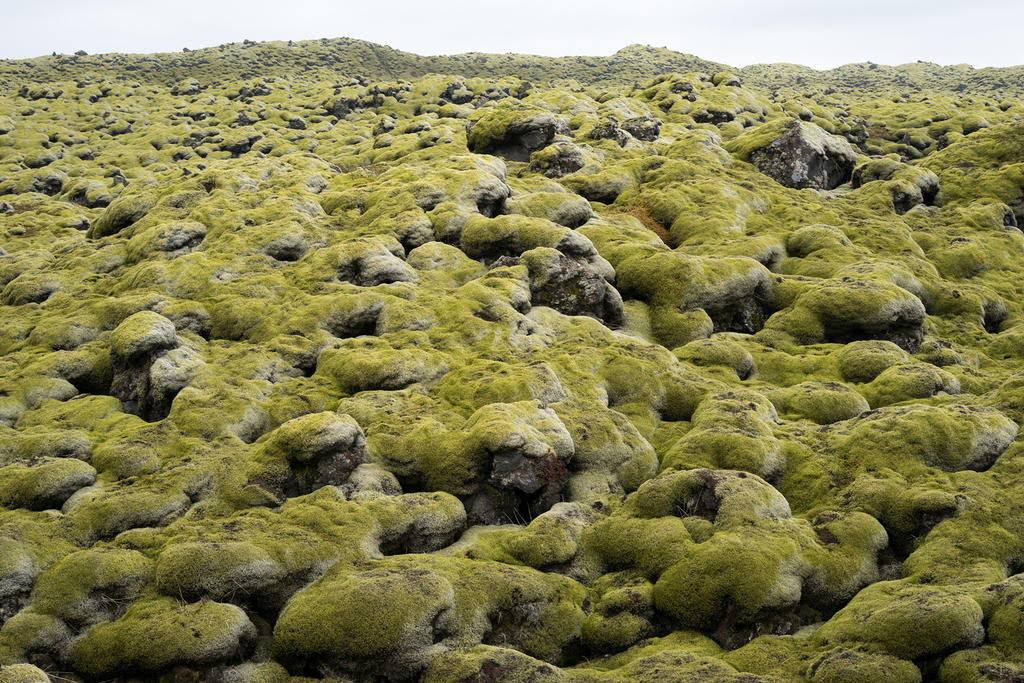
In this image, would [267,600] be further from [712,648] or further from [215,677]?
[712,648]

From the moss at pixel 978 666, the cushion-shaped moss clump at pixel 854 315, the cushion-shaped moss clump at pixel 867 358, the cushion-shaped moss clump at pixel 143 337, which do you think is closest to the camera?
the moss at pixel 978 666

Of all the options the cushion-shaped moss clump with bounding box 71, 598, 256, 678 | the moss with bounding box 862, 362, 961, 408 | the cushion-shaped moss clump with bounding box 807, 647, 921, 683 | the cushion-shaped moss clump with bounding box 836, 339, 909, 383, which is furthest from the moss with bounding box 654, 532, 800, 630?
the cushion-shaped moss clump with bounding box 836, 339, 909, 383

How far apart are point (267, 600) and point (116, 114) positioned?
127m

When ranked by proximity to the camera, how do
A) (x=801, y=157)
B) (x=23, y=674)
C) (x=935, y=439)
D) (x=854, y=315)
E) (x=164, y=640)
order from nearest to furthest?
(x=23, y=674), (x=164, y=640), (x=935, y=439), (x=854, y=315), (x=801, y=157)

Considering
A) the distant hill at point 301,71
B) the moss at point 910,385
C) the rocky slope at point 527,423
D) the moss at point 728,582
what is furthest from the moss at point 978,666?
the distant hill at point 301,71

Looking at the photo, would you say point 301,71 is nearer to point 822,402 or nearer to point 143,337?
point 143,337

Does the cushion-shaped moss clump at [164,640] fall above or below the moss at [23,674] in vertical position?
below

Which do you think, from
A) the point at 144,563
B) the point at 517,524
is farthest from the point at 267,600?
the point at 517,524

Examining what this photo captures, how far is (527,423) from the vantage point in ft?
69.1

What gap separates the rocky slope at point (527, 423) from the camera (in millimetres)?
14750

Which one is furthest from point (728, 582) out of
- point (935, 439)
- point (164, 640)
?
point (164, 640)

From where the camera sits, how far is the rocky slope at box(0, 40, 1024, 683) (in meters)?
14.8

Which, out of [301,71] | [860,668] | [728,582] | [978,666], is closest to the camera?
[978,666]

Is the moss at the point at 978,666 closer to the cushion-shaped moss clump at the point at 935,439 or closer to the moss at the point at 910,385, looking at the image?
the cushion-shaped moss clump at the point at 935,439
